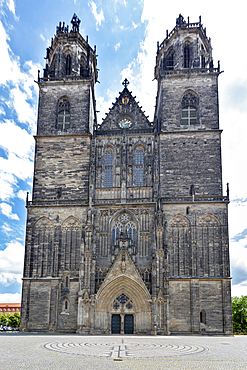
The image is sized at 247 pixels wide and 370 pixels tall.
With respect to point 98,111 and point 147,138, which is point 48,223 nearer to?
point 147,138

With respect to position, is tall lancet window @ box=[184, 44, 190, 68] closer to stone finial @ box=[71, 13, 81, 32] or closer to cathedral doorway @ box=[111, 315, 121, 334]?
stone finial @ box=[71, 13, 81, 32]

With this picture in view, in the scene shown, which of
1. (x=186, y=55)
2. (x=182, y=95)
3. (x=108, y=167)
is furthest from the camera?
(x=186, y=55)

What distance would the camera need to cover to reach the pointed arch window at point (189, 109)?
1324 inches

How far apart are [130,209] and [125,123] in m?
8.27

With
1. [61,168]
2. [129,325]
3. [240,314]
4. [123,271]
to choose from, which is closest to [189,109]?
[61,168]

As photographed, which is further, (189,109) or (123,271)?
(189,109)

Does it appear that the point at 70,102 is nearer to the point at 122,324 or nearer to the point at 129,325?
the point at 122,324

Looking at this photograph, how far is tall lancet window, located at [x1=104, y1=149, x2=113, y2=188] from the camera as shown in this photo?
32219 millimetres

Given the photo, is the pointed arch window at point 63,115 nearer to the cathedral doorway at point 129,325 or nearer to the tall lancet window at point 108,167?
the tall lancet window at point 108,167

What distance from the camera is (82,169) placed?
107ft

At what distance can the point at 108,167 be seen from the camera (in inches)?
1288

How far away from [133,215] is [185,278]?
6.27 m

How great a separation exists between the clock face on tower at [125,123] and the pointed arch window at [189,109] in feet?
15.4

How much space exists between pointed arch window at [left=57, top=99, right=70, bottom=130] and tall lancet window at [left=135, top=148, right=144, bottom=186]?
22.9 feet
